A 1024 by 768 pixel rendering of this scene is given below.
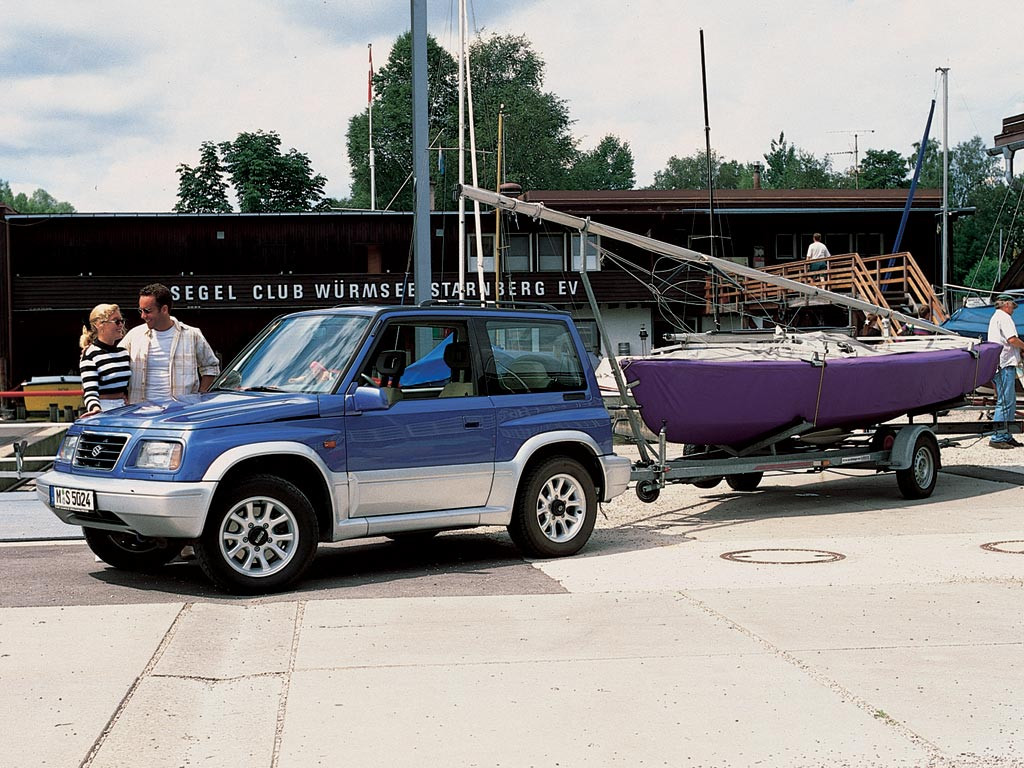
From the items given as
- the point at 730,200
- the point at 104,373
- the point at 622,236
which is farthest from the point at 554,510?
the point at 730,200

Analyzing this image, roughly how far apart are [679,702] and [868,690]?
0.88m

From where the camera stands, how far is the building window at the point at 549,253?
47438 mm

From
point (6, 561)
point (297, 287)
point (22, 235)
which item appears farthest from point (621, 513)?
point (22, 235)

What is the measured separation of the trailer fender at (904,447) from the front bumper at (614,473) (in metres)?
4.27

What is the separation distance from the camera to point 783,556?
1002cm

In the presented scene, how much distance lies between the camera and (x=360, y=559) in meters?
10.2

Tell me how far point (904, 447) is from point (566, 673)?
8.31 metres

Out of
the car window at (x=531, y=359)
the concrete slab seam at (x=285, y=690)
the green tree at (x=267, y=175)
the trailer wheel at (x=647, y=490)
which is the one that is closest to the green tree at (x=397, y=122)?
the green tree at (x=267, y=175)

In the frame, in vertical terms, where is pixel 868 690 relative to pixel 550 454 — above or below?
below

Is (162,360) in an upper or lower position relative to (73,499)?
upper

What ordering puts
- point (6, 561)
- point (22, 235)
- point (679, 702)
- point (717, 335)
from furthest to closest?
point (22, 235)
point (717, 335)
point (6, 561)
point (679, 702)

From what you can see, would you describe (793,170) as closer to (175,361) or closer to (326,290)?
(326,290)

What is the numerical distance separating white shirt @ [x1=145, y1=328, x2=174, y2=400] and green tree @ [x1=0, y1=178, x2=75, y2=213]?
518 feet

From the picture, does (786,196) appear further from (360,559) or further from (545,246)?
(360,559)
